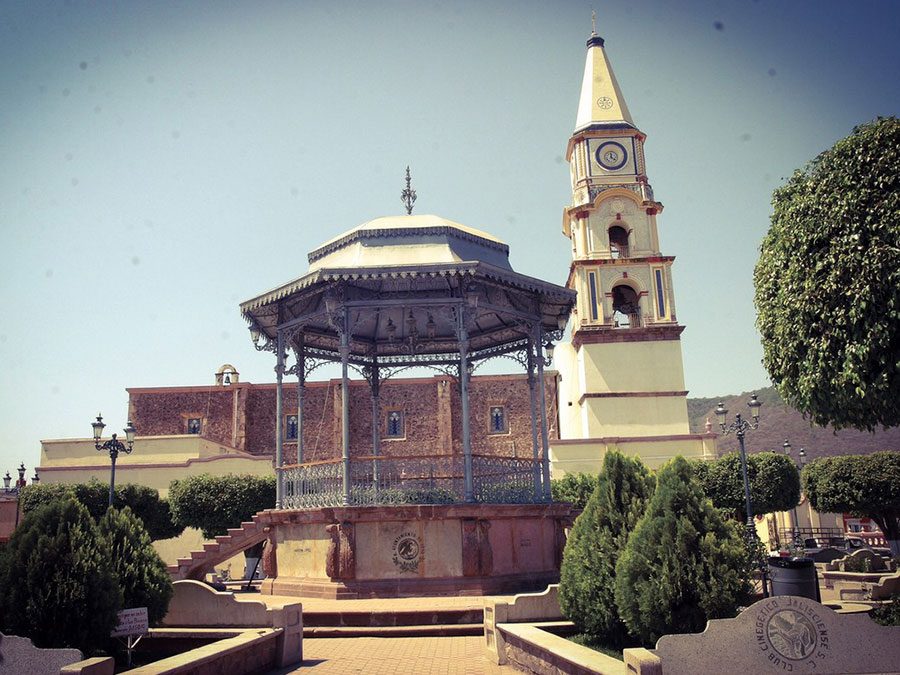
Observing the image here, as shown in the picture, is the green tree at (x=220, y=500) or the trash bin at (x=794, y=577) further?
the green tree at (x=220, y=500)

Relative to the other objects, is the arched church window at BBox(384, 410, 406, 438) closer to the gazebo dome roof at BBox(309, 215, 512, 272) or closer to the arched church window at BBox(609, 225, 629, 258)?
the arched church window at BBox(609, 225, 629, 258)

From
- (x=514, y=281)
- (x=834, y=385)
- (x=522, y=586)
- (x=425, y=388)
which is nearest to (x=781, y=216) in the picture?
(x=834, y=385)

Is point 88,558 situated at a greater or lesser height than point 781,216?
lesser

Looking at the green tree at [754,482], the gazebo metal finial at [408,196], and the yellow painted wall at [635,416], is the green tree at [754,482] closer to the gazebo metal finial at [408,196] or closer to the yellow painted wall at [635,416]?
the yellow painted wall at [635,416]

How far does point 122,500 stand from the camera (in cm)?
2705

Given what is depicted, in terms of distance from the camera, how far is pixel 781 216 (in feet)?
40.4

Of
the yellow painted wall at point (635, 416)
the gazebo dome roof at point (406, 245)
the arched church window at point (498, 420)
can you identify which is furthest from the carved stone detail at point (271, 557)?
the arched church window at point (498, 420)

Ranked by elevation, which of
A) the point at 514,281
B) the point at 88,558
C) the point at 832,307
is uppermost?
the point at 514,281

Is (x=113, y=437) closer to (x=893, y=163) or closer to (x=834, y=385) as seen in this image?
(x=834, y=385)

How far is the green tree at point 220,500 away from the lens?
2702 centimetres

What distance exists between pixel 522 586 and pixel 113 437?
1361cm

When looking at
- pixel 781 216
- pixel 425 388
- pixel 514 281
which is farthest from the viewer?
pixel 425 388

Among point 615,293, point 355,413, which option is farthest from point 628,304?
point 355,413

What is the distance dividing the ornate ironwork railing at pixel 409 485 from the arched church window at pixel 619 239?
2321 cm
